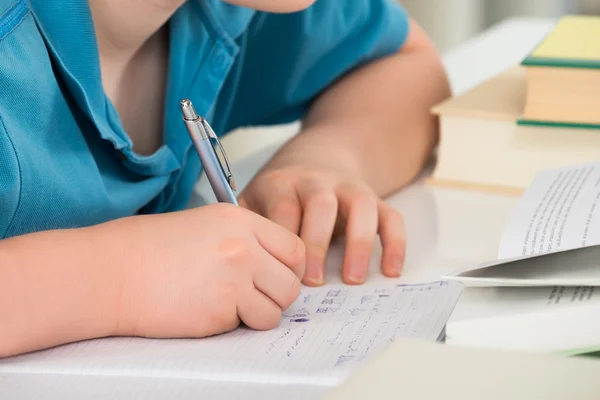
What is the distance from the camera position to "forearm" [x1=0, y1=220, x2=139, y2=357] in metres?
0.48

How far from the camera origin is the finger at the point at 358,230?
1.91 ft

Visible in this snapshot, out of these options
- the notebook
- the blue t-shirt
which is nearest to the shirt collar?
the blue t-shirt

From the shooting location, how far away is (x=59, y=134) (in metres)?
0.60

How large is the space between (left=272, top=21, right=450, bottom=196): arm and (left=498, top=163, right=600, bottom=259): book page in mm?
176

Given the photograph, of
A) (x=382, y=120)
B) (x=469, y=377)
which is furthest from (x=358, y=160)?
(x=469, y=377)

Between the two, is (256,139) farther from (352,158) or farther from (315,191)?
(315,191)

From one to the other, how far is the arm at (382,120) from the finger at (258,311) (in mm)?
224

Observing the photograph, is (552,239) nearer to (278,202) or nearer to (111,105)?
(278,202)

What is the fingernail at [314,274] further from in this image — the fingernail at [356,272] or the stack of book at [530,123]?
the stack of book at [530,123]

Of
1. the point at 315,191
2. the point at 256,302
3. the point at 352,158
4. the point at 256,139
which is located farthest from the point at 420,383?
the point at 256,139

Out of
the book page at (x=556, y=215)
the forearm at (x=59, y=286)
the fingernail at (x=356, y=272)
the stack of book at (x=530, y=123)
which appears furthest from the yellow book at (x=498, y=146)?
the forearm at (x=59, y=286)

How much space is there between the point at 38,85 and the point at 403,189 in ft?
1.08

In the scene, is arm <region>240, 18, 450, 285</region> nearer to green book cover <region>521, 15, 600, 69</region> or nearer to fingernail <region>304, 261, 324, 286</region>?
fingernail <region>304, 261, 324, 286</region>

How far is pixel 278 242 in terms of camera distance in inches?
20.7
